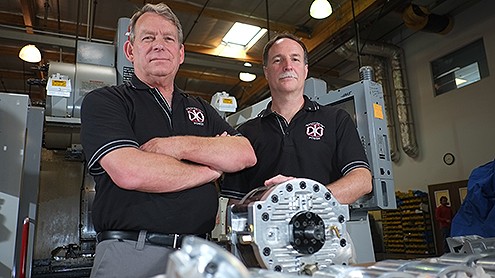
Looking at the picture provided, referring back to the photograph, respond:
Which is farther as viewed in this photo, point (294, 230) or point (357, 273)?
point (294, 230)

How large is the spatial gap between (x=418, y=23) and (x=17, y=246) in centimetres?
586

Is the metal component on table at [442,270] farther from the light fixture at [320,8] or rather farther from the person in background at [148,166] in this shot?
the light fixture at [320,8]

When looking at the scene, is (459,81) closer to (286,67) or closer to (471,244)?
(286,67)

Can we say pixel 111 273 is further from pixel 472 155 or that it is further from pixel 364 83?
Result: pixel 472 155

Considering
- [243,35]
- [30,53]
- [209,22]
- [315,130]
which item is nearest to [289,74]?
[315,130]

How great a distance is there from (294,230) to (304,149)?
2.48 ft

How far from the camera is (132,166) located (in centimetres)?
105

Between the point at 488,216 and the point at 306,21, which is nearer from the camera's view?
the point at 488,216

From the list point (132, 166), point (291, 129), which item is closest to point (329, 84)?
point (291, 129)

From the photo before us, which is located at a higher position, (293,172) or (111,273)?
(293,172)

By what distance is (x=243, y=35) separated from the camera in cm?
650

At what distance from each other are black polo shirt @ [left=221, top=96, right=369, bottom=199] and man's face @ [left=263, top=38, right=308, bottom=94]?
→ 0.33 feet

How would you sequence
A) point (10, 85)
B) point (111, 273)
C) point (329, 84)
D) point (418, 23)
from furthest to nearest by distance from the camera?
point (10, 85) → point (329, 84) → point (418, 23) → point (111, 273)

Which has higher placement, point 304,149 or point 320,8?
point 320,8
